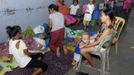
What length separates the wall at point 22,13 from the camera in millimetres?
7621

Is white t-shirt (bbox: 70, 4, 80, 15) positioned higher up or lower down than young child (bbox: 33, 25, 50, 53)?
higher up

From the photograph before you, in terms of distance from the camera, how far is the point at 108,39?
234 inches

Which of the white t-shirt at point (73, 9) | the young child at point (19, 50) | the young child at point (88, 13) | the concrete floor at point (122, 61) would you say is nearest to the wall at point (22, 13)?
the white t-shirt at point (73, 9)

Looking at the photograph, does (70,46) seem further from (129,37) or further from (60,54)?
(129,37)

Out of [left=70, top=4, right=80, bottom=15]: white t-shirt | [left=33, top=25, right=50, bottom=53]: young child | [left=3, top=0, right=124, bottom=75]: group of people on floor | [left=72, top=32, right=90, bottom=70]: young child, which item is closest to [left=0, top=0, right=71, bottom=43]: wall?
[left=33, top=25, right=50, bottom=53]: young child

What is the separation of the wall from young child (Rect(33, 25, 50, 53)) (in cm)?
46

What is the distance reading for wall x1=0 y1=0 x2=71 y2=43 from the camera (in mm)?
7621

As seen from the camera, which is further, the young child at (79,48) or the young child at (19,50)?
the young child at (79,48)

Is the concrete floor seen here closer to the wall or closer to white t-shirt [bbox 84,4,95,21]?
white t-shirt [bbox 84,4,95,21]

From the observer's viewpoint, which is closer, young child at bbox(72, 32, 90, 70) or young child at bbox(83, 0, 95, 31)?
young child at bbox(72, 32, 90, 70)

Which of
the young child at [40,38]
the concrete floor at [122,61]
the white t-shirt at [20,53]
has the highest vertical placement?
the white t-shirt at [20,53]

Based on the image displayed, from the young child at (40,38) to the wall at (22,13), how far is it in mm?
460

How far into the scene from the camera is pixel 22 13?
27.2 feet

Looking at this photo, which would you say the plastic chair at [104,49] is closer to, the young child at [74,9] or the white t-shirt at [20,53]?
the white t-shirt at [20,53]
